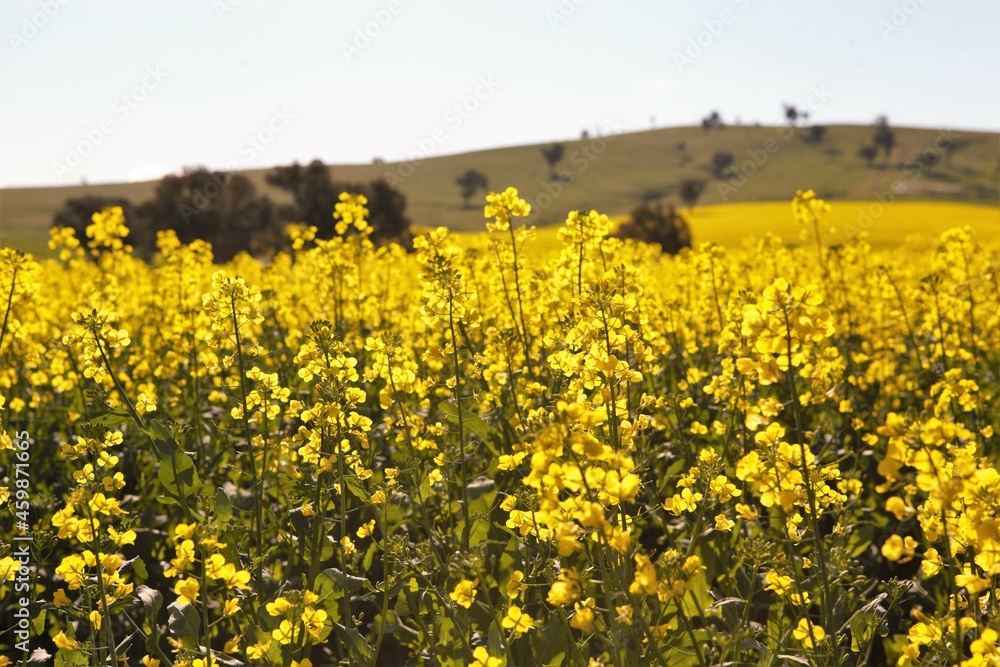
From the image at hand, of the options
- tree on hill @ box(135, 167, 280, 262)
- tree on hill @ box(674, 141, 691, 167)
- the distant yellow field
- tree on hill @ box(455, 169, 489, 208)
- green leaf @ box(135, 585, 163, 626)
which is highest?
tree on hill @ box(674, 141, 691, 167)

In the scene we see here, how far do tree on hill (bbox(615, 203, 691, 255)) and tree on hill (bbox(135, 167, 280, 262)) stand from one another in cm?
1602

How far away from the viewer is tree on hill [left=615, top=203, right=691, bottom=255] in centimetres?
3456

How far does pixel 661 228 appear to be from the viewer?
3478 cm

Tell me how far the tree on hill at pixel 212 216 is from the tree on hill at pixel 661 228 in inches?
631

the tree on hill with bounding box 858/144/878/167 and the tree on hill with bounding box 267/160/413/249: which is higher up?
the tree on hill with bounding box 858/144/878/167

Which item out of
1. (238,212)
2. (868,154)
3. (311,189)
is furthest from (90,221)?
(868,154)

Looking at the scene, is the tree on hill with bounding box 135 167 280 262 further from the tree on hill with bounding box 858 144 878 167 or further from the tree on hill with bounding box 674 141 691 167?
the tree on hill with bounding box 858 144 878 167

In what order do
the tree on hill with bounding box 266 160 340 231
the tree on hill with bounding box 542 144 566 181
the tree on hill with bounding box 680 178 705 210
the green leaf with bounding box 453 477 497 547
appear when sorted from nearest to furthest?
the green leaf with bounding box 453 477 497 547, the tree on hill with bounding box 266 160 340 231, the tree on hill with bounding box 680 178 705 210, the tree on hill with bounding box 542 144 566 181

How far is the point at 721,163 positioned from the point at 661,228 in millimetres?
64140

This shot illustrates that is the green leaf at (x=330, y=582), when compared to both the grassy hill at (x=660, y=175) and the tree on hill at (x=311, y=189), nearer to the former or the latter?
the tree on hill at (x=311, y=189)

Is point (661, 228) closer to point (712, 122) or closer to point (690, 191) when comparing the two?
point (690, 191)

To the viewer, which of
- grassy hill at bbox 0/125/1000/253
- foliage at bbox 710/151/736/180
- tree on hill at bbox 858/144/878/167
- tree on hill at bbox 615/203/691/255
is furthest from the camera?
foliage at bbox 710/151/736/180

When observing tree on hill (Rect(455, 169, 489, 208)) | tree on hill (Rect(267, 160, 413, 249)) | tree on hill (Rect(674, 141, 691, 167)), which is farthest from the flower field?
tree on hill (Rect(674, 141, 691, 167))

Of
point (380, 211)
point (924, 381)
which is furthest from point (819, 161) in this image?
point (924, 381)
